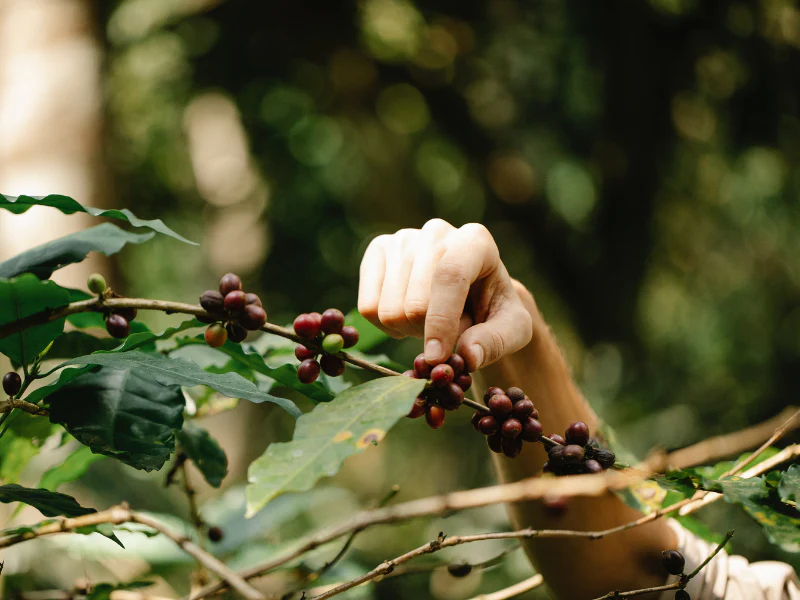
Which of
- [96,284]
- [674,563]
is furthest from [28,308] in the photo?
[674,563]

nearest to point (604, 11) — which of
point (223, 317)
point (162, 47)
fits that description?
point (162, 47)

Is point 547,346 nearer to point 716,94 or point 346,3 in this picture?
point 716,94

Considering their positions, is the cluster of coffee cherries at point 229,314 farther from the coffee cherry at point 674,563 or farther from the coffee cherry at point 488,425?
the coffee cherry at point 674,563

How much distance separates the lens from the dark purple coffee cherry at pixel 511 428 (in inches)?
25.9

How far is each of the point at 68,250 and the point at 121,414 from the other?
0.59 ft

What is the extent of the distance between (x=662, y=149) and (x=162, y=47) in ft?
12.6

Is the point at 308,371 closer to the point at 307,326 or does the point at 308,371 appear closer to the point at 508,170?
the point at 307,326

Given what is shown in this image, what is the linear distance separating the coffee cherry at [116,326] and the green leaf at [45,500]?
179mm

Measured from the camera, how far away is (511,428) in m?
0.66

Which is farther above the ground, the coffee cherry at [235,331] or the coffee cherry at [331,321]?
the coffee cherry at [331,321]

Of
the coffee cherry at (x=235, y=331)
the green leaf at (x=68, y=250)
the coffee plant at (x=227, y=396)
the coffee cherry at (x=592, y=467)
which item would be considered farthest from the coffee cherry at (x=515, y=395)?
the green leaf at (x=68, y=250)

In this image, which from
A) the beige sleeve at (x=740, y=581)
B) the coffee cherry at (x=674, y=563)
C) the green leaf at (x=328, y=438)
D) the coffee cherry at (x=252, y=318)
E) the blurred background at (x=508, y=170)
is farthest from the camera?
the blurred background at (x=508, y=170)

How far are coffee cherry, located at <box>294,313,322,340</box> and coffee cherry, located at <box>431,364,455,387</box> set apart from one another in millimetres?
148

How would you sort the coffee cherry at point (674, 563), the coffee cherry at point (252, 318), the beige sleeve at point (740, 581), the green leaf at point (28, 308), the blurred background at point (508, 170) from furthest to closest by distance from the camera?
the blurred background at point (508, 170), the beige sleeve at point (740, 581), the coffee cherry at point (674, 563), the coffee cherry at point (252, 318), the green leaf at point (28, 308)
